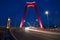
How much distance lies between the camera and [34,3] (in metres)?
65.8

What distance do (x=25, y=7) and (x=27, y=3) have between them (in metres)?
2.57

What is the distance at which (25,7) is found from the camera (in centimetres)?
6744

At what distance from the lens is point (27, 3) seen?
68.9 metres

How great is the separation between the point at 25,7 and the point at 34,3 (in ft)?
14.8

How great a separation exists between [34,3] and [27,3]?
4406 mm
